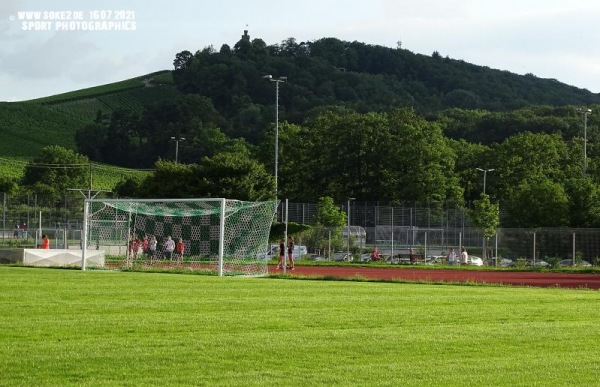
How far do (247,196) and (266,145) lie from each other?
30.3 metres

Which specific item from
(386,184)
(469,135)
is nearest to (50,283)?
(386,184)

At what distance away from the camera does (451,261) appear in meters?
56.6

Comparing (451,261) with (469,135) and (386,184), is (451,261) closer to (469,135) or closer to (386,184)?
(386,184)

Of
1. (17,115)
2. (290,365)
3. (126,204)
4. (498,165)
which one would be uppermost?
(17,115)

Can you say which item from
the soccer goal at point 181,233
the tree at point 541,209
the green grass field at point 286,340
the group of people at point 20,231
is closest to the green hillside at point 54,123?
the group of people at point 20,231

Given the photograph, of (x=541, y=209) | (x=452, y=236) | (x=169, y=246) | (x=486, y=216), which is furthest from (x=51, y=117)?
(x=169, y=246)

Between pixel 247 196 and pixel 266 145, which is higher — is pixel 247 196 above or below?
below

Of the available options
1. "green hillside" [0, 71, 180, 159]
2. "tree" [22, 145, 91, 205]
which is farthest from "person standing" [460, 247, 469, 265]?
"green hillside" [0, 71, 180, 159]

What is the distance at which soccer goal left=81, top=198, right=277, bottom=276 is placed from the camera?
38.8 m

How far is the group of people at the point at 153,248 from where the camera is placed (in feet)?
133

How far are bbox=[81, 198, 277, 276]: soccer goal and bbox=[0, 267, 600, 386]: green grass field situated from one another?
1708 cm

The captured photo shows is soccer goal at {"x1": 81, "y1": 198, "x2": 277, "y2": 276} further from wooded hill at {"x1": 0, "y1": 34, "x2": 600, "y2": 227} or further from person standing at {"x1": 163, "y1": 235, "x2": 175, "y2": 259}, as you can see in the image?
wooded hill at {"x1": 0, "y1": 34, "x2": 600, "y2": 227}

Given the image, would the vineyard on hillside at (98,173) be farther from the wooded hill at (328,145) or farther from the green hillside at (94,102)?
the green hillside at (94,102)

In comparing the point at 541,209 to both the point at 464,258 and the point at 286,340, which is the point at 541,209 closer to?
the point at 464,258
